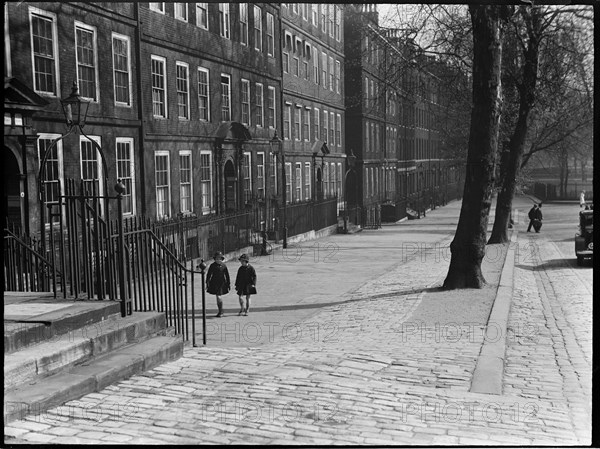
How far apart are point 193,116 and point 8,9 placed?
10.5 m

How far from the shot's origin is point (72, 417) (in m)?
6.08

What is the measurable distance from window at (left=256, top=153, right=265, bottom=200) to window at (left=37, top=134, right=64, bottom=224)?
50.8 ft

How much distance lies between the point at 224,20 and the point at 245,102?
3.91m

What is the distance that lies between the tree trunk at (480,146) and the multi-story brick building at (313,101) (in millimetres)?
20419

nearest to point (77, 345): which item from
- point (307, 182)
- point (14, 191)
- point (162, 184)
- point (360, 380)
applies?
point (360, 380)

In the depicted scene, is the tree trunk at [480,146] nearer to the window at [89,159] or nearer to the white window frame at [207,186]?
the window at [89,159]

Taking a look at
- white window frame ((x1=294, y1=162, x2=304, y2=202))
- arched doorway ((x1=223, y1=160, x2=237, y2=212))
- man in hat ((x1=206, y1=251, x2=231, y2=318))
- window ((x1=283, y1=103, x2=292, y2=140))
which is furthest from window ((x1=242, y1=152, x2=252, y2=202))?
man in hat ((x1=206, y1=251, x2=231, y2=318))

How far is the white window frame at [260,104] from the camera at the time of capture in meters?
32.4

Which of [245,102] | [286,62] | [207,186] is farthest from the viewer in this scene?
[286,62]

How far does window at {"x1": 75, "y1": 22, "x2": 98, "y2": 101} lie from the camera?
61.8 ft

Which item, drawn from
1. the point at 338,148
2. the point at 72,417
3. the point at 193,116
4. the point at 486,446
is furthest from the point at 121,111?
the point at 338,148

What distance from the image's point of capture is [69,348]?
700 centimetres

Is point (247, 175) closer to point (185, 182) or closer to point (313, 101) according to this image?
point (185, 182)

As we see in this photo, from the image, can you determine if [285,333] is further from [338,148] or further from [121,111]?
[338,148]
